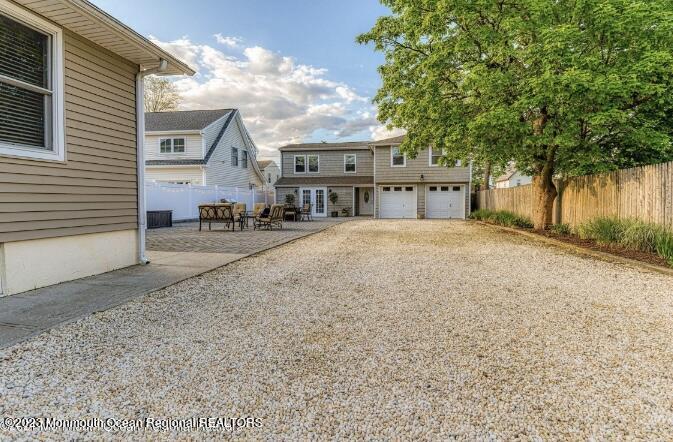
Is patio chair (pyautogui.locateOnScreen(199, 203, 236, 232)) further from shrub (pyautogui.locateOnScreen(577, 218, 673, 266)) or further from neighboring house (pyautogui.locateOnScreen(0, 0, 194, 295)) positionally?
shrub (pyautogui.locateOnScreen(577, 218, 673, 266))

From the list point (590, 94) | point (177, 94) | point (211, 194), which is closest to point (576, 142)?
point (590, 94)

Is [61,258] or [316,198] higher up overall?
[316,198]

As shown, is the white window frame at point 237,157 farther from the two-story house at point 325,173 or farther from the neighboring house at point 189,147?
the two-story house at point 325,173

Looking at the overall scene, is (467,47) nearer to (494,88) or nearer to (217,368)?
(494,88)

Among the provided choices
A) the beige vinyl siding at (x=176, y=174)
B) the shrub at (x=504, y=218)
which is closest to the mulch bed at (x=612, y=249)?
the shrub at (x=504, y=218)

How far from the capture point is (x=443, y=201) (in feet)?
71.7

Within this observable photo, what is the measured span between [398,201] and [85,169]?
18.7 m

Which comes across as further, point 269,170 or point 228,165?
point 269,170

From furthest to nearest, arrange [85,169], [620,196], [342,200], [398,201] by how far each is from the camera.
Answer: [342,200]
[398,201]
[620,196]
[85,169]

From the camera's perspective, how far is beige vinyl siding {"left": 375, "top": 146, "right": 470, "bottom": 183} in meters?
21.4

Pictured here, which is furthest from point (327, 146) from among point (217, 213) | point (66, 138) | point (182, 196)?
point (66, 138)

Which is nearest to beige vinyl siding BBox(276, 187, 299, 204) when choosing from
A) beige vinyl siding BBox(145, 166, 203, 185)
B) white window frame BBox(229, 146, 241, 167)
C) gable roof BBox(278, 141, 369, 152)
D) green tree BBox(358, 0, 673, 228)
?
gable roof BBox(278, 141, 369, 152)

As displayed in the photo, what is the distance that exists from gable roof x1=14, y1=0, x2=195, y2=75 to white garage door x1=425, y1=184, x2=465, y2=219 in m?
17.6

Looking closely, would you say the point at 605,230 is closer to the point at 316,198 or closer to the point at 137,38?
the point at 137,38
